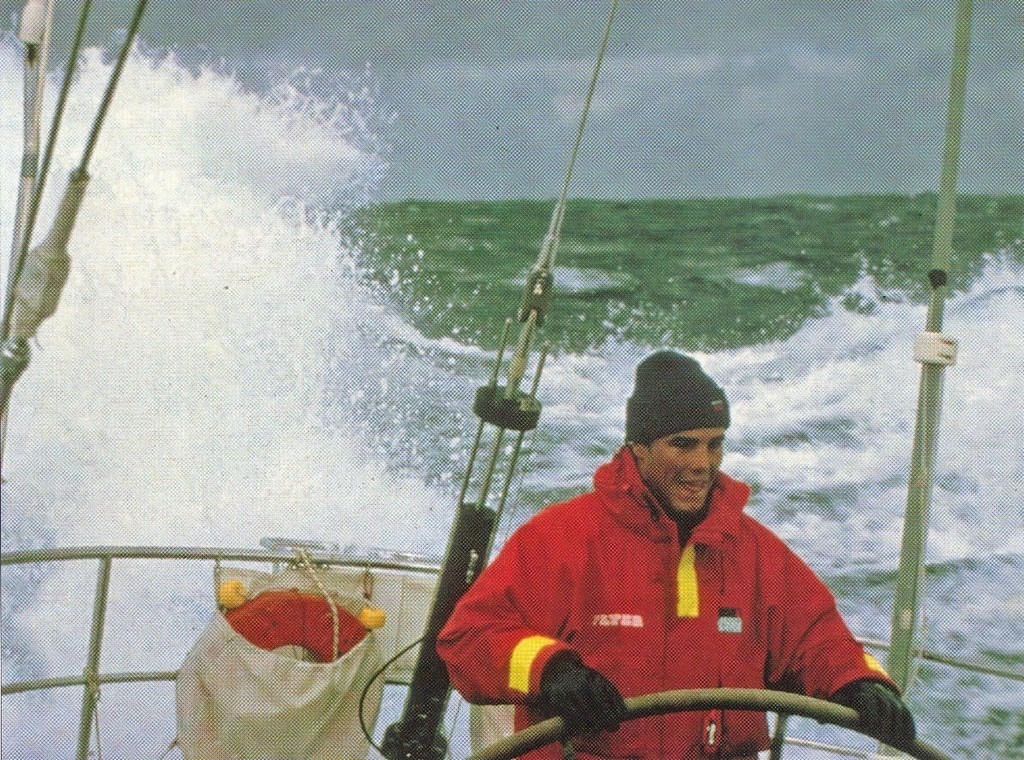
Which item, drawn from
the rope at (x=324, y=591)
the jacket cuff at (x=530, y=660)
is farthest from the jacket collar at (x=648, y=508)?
the rope at (x=324, y=591)

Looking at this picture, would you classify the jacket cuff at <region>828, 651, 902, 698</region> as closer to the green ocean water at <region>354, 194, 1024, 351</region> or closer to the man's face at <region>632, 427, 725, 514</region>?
the man's face at <region>632, 427, 725, 514</region>

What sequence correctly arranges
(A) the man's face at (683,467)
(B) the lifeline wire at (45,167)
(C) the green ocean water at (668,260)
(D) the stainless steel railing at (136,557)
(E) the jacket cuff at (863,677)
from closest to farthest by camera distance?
(B) the lifeline wire at (45,167), (E) the jacket cuff at (863,677), (A) the man's face at (683,467), (D) the stainless steel railing at (136,557), (C) the green ocean water at (668,260)

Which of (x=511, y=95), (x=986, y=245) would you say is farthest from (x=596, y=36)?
(x=986, y=245)

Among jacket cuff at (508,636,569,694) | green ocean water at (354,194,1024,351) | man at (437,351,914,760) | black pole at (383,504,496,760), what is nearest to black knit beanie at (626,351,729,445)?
man at (437,351,914,760)

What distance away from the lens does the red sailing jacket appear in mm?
1506

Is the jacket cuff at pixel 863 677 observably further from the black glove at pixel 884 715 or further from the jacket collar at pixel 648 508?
the jacket collar at pixel 648 508

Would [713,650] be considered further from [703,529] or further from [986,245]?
[986,245]

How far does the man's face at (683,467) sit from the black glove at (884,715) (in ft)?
1.13

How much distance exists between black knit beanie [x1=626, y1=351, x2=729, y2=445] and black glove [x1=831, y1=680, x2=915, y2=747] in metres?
0.43

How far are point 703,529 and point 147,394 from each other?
11551mm

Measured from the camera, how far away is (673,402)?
1.65m

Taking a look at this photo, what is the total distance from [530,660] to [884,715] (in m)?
0.43

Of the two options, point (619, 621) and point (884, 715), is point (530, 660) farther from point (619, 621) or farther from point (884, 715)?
point (884, 715)

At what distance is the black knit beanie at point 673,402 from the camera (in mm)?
1643
